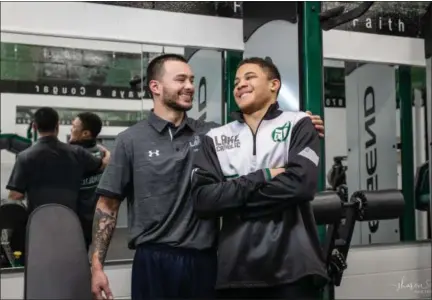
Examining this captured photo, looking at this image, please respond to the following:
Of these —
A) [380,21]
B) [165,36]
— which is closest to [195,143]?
[165,36]

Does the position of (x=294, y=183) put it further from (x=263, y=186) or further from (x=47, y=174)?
(x=47, y=174)

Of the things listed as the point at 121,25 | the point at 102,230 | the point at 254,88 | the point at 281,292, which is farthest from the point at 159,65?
the point at 121,25

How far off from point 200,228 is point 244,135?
18.3 inches

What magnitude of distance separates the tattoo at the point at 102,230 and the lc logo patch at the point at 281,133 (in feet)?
2.80

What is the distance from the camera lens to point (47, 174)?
3363 mm

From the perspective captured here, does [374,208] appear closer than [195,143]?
No

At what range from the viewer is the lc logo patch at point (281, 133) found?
1.89m

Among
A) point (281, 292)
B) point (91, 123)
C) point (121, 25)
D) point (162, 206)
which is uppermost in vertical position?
point (121, 25)

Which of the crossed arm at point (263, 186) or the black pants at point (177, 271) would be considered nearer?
the crossed arm at point (263, 186)

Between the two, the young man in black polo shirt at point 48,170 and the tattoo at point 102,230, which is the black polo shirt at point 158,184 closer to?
the tattoo at point 102,230

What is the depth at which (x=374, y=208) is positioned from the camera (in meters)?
2.77

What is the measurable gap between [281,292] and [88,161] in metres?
2.09

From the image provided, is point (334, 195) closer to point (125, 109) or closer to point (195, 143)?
point (195, 143)

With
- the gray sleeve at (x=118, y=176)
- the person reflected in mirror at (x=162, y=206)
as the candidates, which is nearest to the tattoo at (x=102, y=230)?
the person reflected in mirror at (x=162, y=206)
